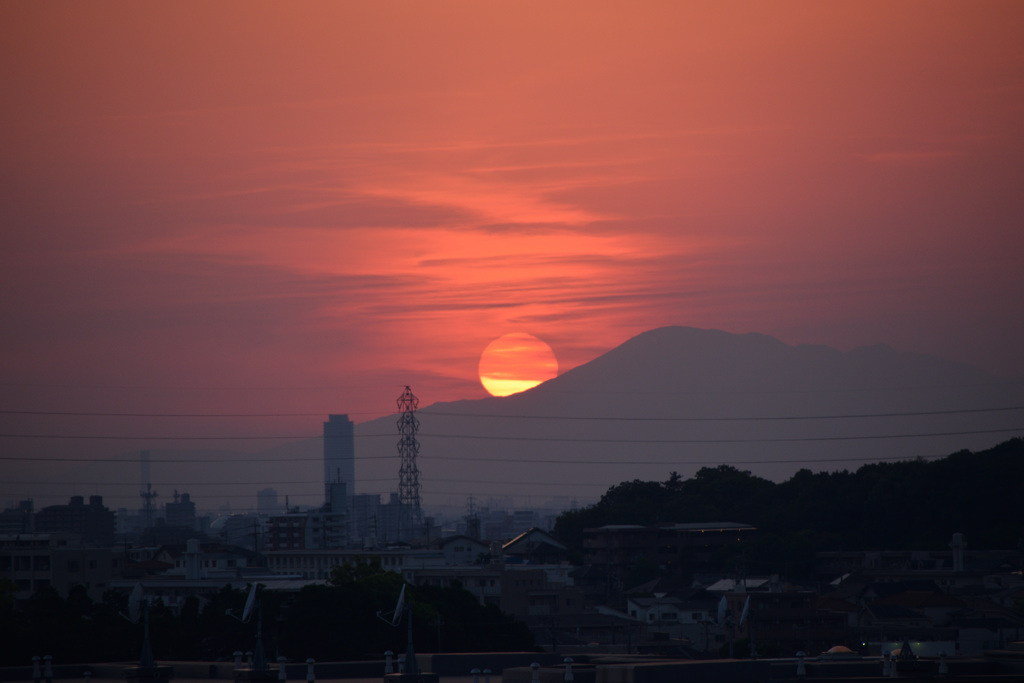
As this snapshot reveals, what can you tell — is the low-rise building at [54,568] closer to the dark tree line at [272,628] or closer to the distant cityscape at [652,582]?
the distant cityscape at [652,582]

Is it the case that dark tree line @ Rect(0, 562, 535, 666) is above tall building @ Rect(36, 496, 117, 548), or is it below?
below

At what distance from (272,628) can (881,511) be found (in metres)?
64.3

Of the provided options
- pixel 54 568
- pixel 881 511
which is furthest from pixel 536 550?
pixel 54 568

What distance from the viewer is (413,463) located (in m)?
95.1

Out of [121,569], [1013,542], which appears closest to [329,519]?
[121,569]

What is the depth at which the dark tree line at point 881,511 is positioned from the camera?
3484 inches

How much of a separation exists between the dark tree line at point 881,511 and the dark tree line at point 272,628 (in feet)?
154

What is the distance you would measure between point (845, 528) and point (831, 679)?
75139 millimetres

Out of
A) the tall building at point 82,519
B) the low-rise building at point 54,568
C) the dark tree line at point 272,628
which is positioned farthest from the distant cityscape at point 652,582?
the tall building at point 82,519

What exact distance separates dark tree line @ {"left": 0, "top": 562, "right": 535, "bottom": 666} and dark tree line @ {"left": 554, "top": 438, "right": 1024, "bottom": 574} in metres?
46.9

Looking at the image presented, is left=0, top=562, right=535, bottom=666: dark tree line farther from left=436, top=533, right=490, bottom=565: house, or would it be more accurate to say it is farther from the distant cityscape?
left=436, top=533, right=490, bottom=565: house

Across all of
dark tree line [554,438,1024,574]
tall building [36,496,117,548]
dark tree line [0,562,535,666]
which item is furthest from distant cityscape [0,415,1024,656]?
tall building [36,496,117,548]

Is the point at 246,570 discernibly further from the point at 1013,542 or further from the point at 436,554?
the point at 1013,542

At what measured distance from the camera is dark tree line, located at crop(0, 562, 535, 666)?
3669cm
